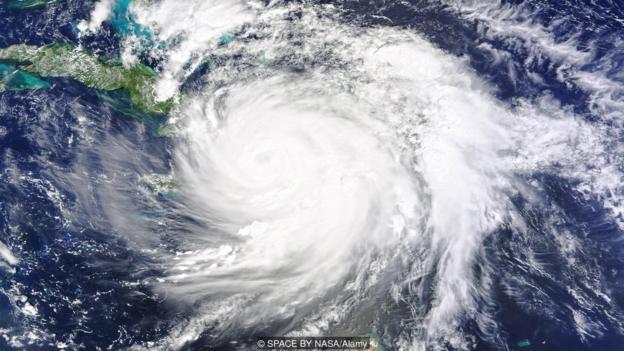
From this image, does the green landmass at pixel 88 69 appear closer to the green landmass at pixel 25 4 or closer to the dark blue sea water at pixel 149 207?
the dark blue sea water at pixel 149 207

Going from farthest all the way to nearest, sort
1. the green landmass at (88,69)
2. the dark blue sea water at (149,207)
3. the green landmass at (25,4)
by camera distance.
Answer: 1. the green landmass at (25,4)
2. the green landmass at (88,69)
3. the dark blue sea water at (149,207)

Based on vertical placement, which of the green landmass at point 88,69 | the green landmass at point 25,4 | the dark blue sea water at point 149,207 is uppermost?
the green landmass at point 25,4

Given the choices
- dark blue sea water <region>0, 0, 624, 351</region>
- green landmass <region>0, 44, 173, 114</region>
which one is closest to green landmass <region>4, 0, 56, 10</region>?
dark blue sea water <region>0, 0, 624, 351</region>

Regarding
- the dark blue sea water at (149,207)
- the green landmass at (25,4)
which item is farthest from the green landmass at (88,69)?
the green landmass at (25,4)

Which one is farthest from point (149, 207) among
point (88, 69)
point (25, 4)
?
point (25, 4)

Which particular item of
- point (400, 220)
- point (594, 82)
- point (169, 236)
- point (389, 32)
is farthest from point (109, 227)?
point (594, 82)

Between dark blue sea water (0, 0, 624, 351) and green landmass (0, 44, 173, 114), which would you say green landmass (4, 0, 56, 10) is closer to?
dark blue sea water (0, 0, 624, 351)

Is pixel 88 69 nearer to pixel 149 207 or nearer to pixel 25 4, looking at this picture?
pixel 25 4
